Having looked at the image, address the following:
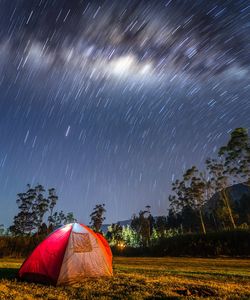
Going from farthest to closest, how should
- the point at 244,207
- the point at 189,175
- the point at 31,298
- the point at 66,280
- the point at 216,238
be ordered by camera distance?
the point at 244,207, the point at 189,175, the point at 216,238, the point at 66,280, the point at 31,298

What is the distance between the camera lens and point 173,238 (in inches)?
1527

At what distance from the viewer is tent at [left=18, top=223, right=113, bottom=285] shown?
1043 centimetres

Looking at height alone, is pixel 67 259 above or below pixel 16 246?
below

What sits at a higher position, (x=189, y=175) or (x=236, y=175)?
(x=189, y=175)

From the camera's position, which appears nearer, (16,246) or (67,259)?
(67,259)

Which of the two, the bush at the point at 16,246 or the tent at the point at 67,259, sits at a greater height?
the bush at the point at 16,246

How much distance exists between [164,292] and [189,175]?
47.1m

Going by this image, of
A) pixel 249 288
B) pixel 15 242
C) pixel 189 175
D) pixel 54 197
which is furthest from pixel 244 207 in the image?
pixel 249 288

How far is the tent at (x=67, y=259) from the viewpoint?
34.2ft

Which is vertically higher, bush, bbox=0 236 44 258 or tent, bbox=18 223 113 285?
bush, bbox=0 236 44 258

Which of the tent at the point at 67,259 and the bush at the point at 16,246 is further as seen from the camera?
the bush at the point at 16,246

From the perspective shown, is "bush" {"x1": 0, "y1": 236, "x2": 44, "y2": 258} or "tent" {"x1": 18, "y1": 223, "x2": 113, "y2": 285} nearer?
"tent" {"x1": 18, "y1": 223, "x2": 113, "y2": 285}

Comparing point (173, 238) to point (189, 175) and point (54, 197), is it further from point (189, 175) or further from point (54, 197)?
point (54, 197)

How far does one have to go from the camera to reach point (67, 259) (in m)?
10.7
